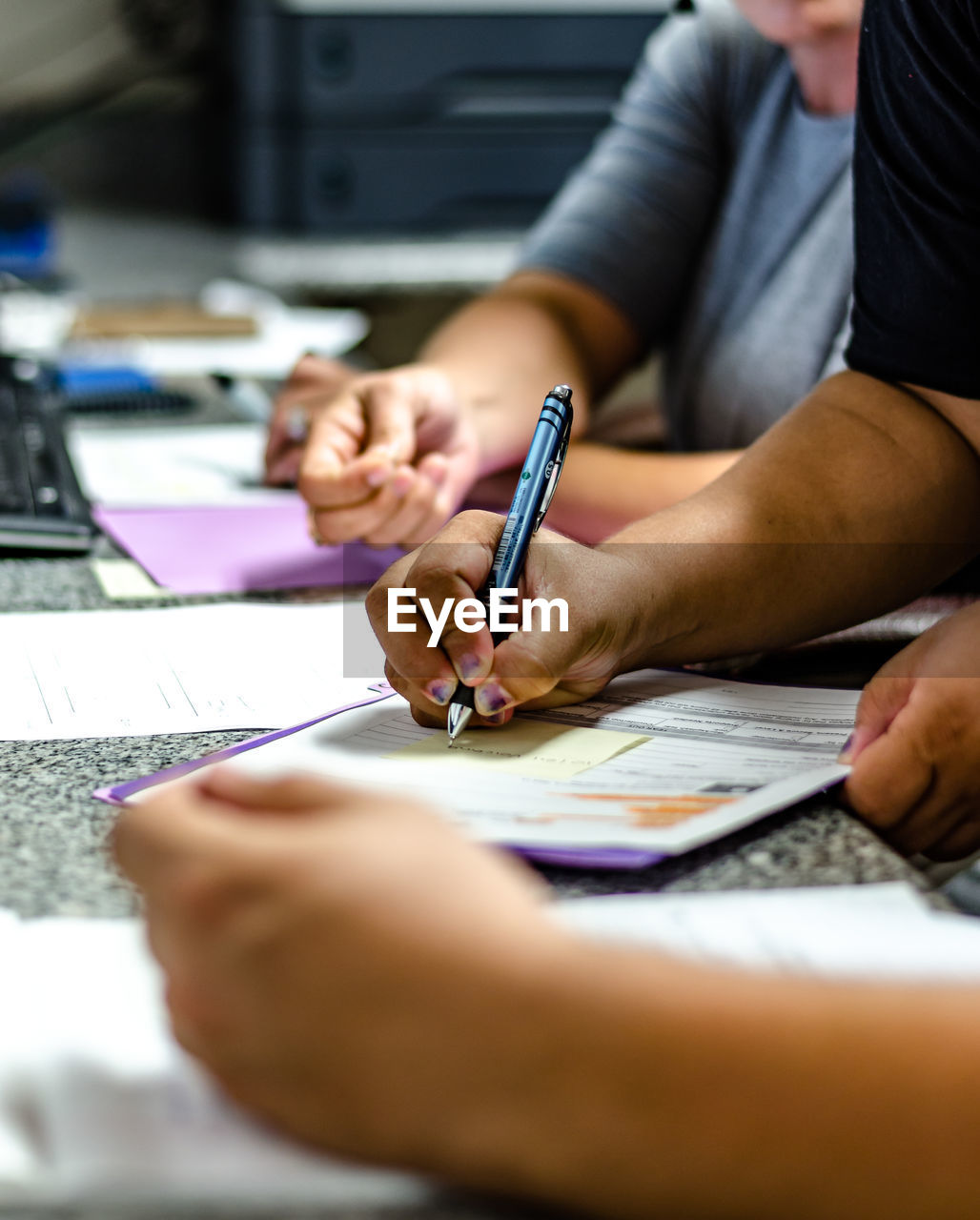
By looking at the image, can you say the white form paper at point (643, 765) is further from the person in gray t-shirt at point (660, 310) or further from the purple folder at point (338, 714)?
the person in gray t-shirt at point (660, 310)

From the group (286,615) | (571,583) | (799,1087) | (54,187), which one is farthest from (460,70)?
(799,1087)

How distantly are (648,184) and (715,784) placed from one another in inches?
31.9

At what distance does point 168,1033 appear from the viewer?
0.38 m

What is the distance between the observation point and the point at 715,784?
512mm

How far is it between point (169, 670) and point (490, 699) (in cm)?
21

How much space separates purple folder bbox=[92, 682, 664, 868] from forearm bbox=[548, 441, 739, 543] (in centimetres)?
34

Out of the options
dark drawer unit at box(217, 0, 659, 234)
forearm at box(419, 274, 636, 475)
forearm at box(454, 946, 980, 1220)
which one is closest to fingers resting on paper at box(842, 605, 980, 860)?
forearm at box(454, 946, 980, 1220)

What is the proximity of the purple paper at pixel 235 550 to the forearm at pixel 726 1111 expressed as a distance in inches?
22.3

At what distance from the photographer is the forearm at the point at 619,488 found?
95 cm

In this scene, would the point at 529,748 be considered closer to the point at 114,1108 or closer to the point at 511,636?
the point at 511,636

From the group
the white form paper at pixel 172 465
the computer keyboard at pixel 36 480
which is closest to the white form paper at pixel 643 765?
the computer keyboard at pixel 36 480

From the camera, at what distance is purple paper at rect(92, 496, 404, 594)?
0.85 meters

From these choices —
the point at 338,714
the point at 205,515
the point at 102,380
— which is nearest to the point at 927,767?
the point at 338,714

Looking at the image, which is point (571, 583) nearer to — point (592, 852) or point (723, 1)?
point (592, 852)
